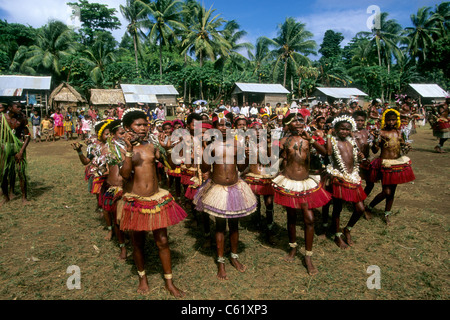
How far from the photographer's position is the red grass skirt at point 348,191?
16.8 ft

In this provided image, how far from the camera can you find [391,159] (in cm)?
620

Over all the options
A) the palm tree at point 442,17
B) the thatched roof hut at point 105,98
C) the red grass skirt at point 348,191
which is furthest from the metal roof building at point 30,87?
the palm tree at point 442,17

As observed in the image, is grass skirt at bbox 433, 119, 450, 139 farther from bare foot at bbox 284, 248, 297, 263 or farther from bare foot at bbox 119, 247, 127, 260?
bare foot at bbox 119, 247, 127, 260

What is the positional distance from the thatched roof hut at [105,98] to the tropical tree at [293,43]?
69.8 feet

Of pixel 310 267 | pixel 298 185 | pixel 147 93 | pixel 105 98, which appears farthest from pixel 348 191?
pixel 105 98

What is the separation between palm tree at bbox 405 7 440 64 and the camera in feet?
147

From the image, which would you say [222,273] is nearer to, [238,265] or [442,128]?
[238,265]

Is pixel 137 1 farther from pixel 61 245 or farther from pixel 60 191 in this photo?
pixel 61 245

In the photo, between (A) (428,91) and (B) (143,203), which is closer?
(B) (143,203)

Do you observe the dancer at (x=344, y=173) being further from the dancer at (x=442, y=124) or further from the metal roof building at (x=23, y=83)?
the metal roof building at (x=23, y=83)

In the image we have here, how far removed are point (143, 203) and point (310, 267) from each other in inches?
108

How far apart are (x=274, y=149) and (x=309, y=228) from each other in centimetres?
154

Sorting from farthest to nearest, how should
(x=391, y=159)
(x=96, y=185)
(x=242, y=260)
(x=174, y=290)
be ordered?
(x=391, y=159), (x=96, y=185), (x=242, y=260), (x=174, y=290)
